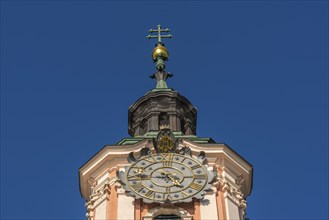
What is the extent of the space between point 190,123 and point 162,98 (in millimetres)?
1225

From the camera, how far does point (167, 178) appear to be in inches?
1203

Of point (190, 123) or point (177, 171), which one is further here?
point (190, 123)

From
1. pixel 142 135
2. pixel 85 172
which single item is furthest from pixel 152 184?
pixel 142 135

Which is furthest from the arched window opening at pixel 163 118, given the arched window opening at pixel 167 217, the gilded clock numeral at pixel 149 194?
the arched window opening at pixel 167 217

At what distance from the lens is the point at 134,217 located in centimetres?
2945

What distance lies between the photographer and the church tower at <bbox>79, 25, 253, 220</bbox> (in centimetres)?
2977

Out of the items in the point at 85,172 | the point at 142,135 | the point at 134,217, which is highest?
the point at 142,135

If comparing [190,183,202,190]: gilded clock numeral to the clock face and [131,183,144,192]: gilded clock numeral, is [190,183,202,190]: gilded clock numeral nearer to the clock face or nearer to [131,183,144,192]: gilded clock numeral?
the clock face

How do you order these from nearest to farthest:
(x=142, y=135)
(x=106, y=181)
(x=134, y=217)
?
1. (x=134, y=217)
2. (x=106, y=181)
3. (x=142, y=135)

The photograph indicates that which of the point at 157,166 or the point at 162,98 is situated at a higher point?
the point at 162,98

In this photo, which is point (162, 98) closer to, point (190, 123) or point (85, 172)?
point (190, 123)

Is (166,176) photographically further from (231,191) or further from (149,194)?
(231,191)

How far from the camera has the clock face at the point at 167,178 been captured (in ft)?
98.2

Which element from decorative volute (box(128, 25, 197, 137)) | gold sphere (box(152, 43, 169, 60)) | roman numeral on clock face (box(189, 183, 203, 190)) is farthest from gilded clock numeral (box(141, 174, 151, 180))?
gold sphere (box(152, 43, 169, 60))
